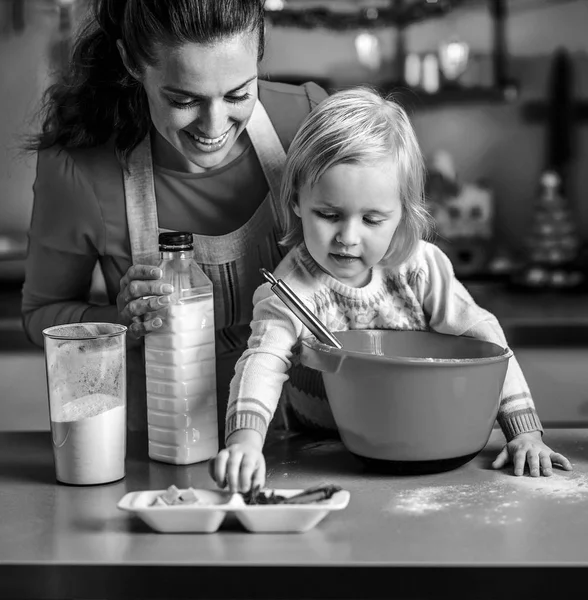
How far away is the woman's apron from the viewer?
4.43 ft

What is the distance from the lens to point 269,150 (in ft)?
4.58

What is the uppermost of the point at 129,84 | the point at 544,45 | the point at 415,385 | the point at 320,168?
the point at 544,45

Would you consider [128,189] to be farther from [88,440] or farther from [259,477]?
[259,477]

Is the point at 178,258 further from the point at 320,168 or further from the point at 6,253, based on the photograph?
the point at 6,253

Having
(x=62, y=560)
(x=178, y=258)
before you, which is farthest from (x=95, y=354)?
(x=62, y=560)

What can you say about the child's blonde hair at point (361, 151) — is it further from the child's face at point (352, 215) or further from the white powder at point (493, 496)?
the white powder at point (493, 496)

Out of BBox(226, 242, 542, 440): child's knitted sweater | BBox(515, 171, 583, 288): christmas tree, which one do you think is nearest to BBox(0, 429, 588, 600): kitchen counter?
BBox(226, 242, 542, 440): child's knitted sweater

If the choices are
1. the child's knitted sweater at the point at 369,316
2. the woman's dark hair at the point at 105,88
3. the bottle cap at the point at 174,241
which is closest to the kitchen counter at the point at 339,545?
the child's knitted sweater at the point at 369,316

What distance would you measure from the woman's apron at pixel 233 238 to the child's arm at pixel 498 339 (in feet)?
0.82

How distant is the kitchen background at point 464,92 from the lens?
9.36 feet

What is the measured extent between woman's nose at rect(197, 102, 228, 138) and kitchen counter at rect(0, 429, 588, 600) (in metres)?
0.42

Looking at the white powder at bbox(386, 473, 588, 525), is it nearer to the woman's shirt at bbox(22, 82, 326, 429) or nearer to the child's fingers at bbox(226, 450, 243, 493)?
the child's fingers at bbox(226, 450, 243, 493)

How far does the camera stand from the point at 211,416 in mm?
1142

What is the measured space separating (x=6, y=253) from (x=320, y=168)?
193 cm
